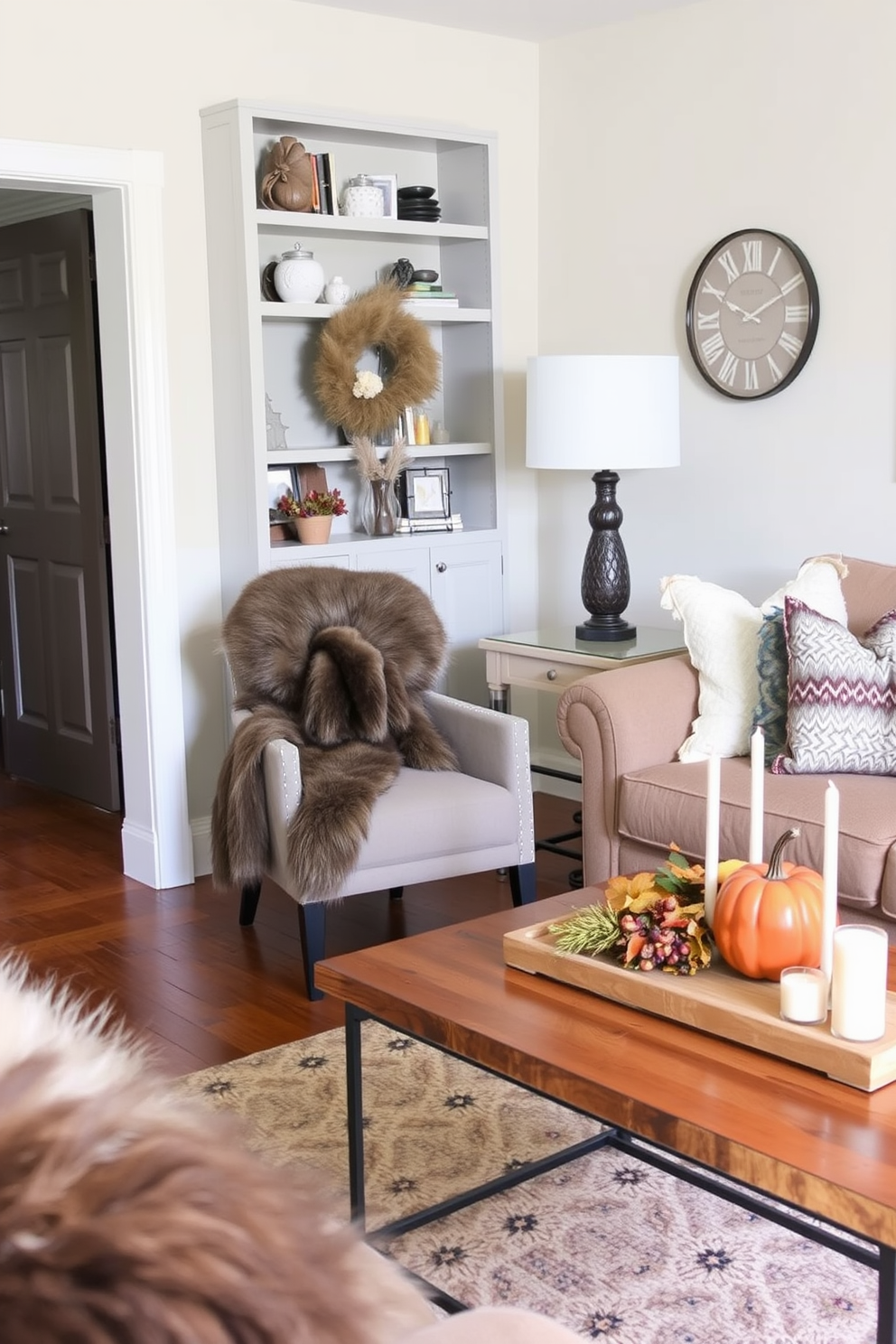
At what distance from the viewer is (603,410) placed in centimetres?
396

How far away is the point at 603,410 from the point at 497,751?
103 centimetres

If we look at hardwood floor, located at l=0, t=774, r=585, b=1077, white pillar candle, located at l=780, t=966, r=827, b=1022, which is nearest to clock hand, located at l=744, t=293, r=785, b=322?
hardwood floor, located at l=0, t=774, r=585, b=1077

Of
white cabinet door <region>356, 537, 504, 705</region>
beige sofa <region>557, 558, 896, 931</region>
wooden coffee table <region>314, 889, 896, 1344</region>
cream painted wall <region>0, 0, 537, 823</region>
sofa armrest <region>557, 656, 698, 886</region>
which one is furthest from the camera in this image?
white cabinet door <region>356, 537, 504, 705</region>

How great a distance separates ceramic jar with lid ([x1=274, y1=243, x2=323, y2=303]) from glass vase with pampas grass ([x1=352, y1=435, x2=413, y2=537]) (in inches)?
18.3

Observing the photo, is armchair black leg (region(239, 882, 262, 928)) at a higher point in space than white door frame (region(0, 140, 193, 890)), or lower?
lower

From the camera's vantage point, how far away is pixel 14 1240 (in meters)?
0.52

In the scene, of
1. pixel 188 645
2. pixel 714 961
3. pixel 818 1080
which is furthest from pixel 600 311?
pixel 818 1080

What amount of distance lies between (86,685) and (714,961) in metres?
3.41

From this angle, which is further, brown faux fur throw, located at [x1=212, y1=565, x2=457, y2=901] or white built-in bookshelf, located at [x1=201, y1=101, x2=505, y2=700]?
white built-in bookshelf, located at [x1=201, y1=101, x2=505, y2=700]

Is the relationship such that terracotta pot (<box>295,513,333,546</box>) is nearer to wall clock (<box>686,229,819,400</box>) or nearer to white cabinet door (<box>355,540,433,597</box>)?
white cabinet door (<box>355,540,433,597</box>)

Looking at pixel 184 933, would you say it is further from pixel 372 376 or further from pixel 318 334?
pixel 318 334

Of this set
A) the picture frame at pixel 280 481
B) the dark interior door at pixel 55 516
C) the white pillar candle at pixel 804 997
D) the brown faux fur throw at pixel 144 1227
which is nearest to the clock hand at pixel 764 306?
the picture frame at pixel 280 481

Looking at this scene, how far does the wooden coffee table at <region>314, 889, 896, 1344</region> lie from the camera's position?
5.19 ft

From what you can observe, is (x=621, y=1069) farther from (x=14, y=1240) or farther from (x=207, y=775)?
(x=207, y=775)
